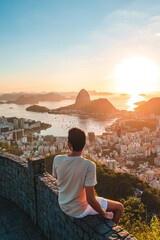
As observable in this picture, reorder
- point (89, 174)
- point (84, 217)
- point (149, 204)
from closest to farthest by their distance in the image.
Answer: point (89, 174)
point (84, 217)
point (149, 204)

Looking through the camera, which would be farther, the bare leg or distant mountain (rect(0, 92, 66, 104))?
distant mountain (rect(0, 92, 66, 104))

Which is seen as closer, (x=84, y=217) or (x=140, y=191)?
(x=84, y=217)

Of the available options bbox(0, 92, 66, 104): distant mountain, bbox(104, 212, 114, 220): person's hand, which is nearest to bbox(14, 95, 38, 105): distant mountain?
bbox(0, 92, 66, 104): distant mountain

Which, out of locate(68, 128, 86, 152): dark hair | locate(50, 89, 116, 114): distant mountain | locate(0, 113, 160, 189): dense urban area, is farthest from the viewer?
locate(50, 89, 116, 114): distant mountain

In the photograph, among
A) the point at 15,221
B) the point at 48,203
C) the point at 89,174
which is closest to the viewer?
the point at 89,174

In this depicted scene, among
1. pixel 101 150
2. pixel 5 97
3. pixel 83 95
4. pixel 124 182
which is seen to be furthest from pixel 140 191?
pixel 5 97

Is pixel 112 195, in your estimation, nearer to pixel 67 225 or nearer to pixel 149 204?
pixel 149 204

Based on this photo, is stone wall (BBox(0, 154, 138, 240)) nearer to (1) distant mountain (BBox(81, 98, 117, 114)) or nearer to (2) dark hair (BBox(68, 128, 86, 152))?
(2) dark hair (BBox(68, 128, 86, 152))

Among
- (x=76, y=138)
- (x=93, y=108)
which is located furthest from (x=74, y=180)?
(x=93, y=108)
